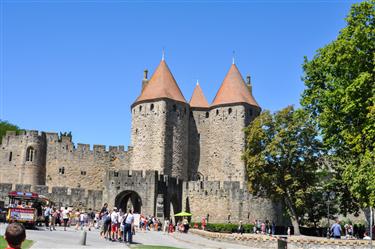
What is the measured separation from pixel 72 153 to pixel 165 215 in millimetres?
14499

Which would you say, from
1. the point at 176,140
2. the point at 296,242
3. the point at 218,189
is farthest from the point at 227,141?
the point at 296,242

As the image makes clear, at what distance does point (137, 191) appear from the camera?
4234 cm

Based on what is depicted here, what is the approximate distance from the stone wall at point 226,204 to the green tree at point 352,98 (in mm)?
16968

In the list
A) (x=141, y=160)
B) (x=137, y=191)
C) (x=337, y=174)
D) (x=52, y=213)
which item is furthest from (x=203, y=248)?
(x=141, y=160)

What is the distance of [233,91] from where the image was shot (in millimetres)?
55500

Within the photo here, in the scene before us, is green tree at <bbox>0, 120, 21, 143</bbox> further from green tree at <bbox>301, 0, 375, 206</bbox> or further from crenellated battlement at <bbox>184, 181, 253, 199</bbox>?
green tree at <bbox>301, 0, 375, 206</bbox>

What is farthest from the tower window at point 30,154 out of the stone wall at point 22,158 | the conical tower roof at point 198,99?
the conical tower roof at point 198,99

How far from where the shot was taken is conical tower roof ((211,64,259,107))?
54562 mm

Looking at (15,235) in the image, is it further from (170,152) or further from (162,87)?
(162,87)

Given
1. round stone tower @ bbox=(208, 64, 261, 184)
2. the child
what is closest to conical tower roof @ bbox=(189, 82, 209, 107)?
round stone tower @ bbox=(208, 64, 261, 184)

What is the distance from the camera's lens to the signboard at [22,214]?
25266 millimetres

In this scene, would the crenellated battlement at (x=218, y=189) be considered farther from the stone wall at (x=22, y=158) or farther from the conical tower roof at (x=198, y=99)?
the stone wall at (x=22, y=158)

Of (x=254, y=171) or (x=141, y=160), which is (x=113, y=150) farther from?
(x=254, y=171)

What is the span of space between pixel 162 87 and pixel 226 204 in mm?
14306
